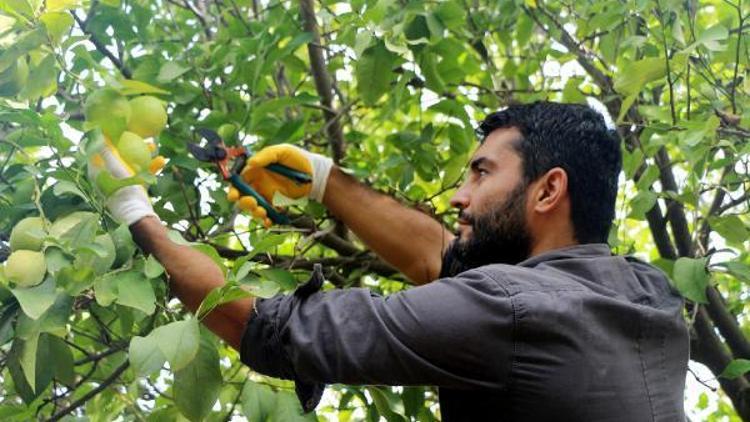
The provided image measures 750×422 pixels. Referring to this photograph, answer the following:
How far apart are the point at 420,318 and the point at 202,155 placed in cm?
72

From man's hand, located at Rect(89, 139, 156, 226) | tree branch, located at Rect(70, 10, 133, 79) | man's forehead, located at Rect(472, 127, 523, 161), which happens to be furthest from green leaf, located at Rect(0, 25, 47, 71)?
man's forehead, located at Rect(472, 127, 523, 161)

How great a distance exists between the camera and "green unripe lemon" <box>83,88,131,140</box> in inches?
67.7

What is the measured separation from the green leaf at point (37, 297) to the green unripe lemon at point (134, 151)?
1.12 feet

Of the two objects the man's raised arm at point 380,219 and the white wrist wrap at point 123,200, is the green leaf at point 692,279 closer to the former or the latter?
the man's raised arm at point 380,219

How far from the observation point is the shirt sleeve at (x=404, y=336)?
1634 mm

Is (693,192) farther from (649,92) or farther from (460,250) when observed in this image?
(649,92)

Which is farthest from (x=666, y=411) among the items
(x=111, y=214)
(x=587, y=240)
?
(x=111, y=214)

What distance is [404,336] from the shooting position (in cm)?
163

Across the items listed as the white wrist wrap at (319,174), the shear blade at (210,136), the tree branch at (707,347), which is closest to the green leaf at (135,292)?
the shear blade at (210,136)

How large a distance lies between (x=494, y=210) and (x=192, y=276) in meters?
0.64

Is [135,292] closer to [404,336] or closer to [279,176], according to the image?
[404,336]

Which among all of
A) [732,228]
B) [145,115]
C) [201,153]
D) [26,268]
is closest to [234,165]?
[201,153]

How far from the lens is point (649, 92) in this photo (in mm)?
2959

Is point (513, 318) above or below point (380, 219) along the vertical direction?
above
